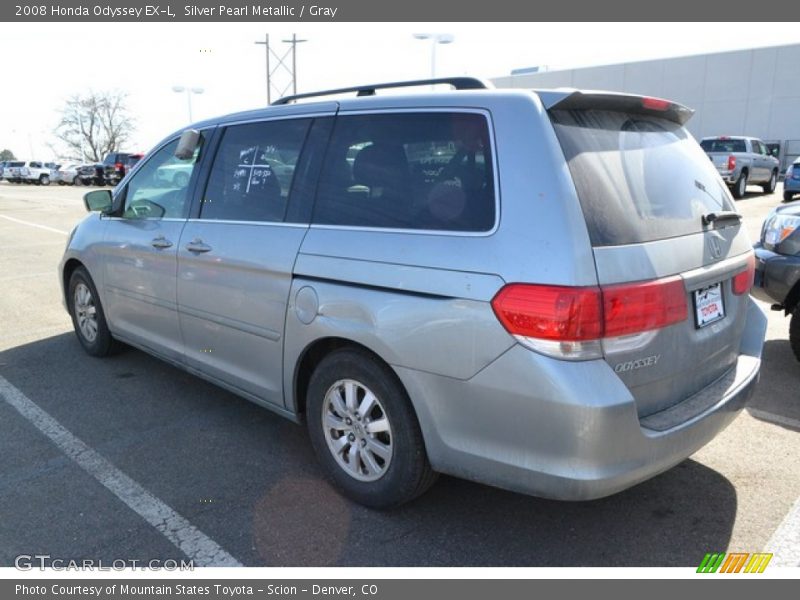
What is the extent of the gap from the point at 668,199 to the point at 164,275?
3031 mm

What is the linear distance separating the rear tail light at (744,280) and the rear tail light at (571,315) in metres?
0.90

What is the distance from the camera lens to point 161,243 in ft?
13.5

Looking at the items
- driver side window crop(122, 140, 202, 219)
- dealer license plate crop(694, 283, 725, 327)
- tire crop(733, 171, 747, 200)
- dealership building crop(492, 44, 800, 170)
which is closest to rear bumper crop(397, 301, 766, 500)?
dealer license plate crop(694, 283, 725, 327)

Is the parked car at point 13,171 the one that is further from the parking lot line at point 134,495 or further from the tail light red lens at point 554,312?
the tail light red lens at point 554,312

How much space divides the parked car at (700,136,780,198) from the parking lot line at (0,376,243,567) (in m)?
18.6

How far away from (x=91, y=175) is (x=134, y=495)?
1767 inches

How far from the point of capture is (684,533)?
286 cm

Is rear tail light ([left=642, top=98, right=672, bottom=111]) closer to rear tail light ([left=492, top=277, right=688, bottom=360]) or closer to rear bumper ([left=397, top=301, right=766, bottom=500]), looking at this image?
rear tail light ([left=492, top=277, right=688, bottom=360])

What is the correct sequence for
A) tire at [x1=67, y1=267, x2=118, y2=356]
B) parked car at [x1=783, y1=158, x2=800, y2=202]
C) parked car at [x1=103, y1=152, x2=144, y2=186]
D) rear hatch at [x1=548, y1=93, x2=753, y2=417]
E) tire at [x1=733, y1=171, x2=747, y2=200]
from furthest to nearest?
parked car at [x1=103, y1=152, x2=144, y2=186] → tire at [x1=733, y1=171, x2=747, y2=200] → parked car at [x1=783, y1=158, x2=800, y2=202] → tire at [x1=67, y1=267, x2=118, y2=356] → rear hatch at [x1=548, y1=93, x2=753, y2=417]

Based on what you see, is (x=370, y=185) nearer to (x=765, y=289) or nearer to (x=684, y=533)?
(x=684, y=533)

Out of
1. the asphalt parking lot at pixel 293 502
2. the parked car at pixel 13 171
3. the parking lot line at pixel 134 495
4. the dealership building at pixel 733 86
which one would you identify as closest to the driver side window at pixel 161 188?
the asphalt parking lot at pixel 293 502

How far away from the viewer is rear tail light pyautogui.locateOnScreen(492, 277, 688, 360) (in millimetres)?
2291

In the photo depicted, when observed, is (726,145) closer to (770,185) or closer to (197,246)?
(770,185)

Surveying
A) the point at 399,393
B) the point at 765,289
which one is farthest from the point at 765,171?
the point at 399,393
